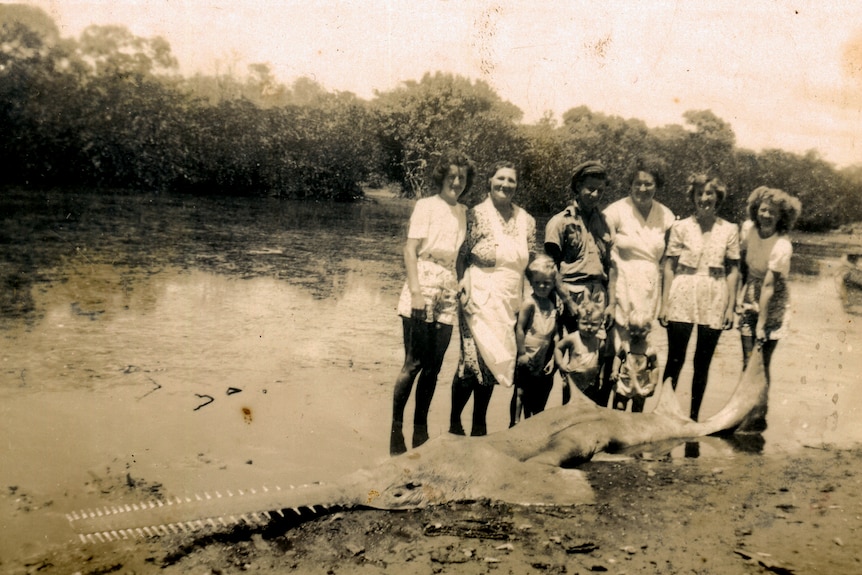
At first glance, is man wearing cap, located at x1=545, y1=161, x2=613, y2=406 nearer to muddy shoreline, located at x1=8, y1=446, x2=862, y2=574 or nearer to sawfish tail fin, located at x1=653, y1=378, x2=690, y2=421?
sawfish tail fin, located at x1=653, y1=378, x2=690, y2=421

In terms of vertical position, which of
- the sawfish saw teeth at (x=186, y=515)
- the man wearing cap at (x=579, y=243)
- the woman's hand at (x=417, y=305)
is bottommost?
the sawfish saw teeth at (x=186, y=515)

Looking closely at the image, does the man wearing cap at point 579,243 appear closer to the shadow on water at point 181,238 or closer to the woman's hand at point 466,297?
the woman's hand at point 466,297

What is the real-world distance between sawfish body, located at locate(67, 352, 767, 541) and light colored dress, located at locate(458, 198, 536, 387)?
0.44 metres

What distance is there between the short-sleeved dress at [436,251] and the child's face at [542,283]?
528 millimetres

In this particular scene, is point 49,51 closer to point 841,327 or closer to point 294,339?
point 294,339

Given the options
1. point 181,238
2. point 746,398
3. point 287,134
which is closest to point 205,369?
point 746,398

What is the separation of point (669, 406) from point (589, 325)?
1032mm

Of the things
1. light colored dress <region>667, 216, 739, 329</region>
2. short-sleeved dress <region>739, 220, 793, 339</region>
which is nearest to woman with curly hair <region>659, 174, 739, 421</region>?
light colored dress <region>667, 216, 739, 329</region>

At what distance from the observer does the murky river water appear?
3.94 meters

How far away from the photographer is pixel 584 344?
437cm

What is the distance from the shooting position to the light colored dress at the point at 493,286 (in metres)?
4.12

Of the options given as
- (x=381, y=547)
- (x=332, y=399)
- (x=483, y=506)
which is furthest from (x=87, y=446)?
(x=483, y=506)

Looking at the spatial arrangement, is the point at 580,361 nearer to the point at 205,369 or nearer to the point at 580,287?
the point at 580,287

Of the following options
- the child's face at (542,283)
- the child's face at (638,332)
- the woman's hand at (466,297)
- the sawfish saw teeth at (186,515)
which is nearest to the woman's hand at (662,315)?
the child's face at (638,332)
